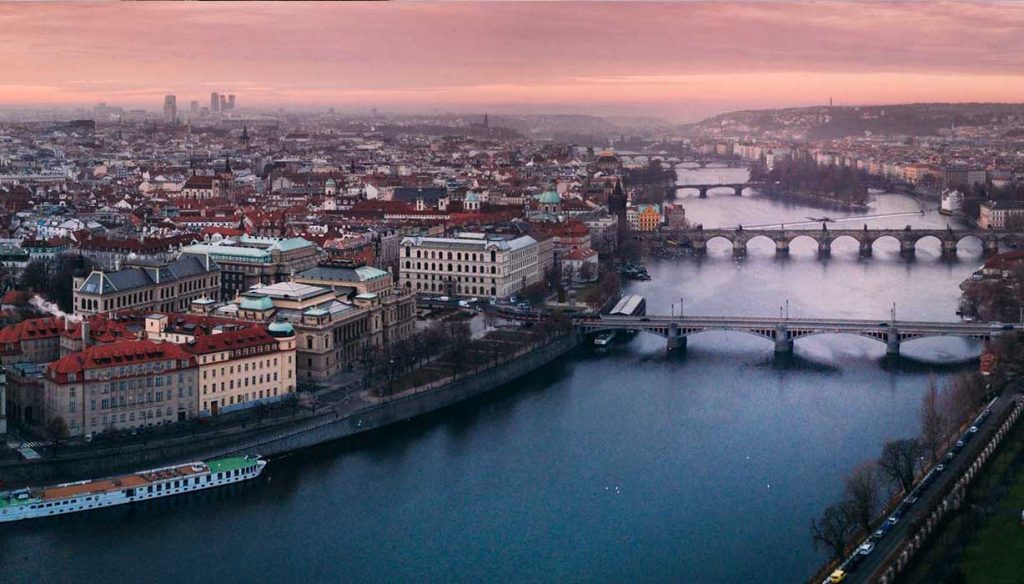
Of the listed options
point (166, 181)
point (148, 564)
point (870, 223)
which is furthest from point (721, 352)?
point (166, 181)

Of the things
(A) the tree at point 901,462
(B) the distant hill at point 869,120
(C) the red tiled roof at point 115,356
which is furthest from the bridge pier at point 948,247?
(B) the distant hill at point 869,120

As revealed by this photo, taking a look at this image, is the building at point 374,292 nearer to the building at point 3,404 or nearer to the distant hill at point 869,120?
the building at point 3,404

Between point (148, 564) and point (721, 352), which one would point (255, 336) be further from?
point (721, 352)

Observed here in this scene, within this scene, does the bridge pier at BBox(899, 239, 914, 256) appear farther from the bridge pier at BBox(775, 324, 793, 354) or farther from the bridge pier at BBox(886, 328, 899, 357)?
the bridge pier at BBox(775, 324, 793, 354)

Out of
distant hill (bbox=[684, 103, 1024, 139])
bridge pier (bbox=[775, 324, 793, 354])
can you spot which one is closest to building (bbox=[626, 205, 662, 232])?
bridge pier (bbox=[775, 324, 793, 354])

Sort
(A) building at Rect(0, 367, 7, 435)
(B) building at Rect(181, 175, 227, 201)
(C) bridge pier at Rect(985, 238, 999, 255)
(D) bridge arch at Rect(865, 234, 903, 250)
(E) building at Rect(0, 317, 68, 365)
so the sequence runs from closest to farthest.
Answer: (A) building at Rect(0, 367, 7, 435)
(E) building at Rect(0, 317, 68, 365)
(C) bridge pier at Rect(985, 238, 999, 255)
(D) bridge arch at Rect(865, 234, 903, 250)
(B) building at Rect(181, 175, 227, 201)

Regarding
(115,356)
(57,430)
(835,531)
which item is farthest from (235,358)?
(835,531)
